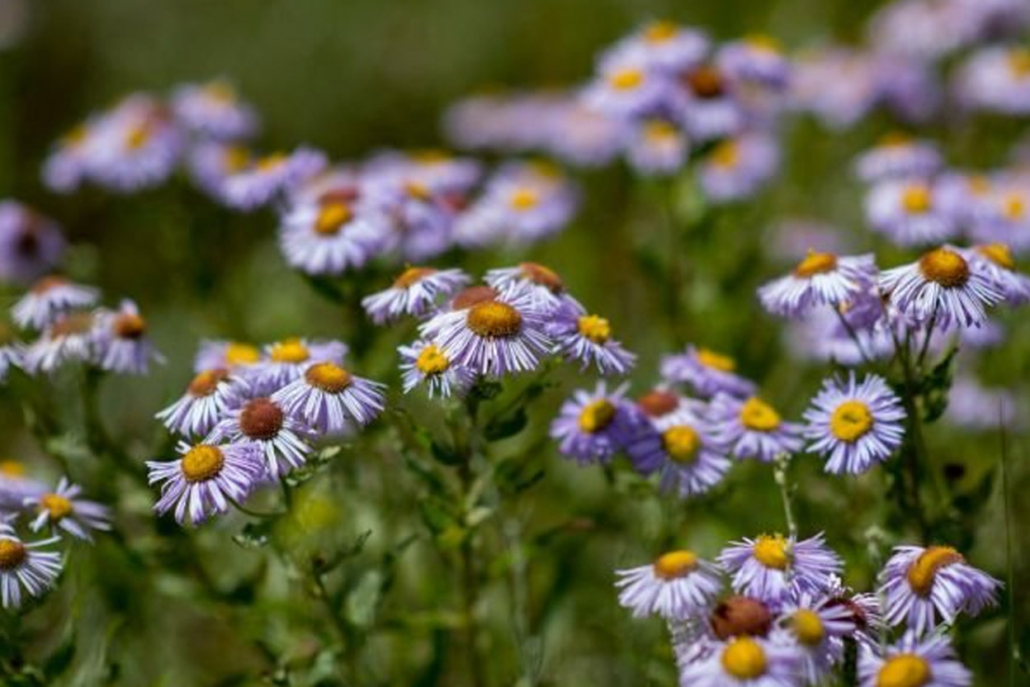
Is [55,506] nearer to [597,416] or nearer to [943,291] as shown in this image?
[597,416]

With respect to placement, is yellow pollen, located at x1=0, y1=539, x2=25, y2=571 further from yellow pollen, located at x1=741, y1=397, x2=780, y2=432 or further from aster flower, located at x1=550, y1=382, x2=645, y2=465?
yellow pollen, located at x1=741, y1=397, x2=780, y2=432

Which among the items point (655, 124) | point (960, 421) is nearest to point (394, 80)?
point (655, 124)

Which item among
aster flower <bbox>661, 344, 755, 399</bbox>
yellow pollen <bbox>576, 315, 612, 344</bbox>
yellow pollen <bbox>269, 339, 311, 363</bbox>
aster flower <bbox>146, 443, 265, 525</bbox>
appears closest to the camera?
aster flower <bbox>146, 443, 265, 525</bbox>

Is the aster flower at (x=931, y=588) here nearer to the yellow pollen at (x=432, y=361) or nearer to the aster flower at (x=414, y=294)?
the yellow pollen at (x=432, y=361)

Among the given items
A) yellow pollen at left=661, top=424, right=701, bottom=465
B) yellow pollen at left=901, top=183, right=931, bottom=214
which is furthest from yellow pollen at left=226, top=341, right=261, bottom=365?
yellow pollen at left=901, top=183, right=931, bottom=214

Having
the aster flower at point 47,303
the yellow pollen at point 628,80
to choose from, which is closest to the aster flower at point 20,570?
the aster flower at point 47,303

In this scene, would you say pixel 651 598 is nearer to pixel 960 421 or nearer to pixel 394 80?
pixel 960 421

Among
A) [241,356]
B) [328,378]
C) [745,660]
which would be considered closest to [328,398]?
[328,378]
